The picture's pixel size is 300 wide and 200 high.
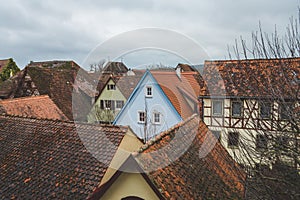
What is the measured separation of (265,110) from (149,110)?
34.1 ft

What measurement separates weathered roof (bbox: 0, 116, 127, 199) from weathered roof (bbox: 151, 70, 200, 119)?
882cm

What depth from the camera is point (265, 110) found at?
16.1 ft

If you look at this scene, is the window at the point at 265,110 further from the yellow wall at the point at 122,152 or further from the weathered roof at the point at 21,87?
the weathered roof at the point at 21,87

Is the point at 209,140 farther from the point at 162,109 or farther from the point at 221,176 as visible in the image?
the point at 162,109

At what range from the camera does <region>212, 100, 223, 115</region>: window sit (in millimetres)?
13120

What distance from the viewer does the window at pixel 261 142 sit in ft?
15.0

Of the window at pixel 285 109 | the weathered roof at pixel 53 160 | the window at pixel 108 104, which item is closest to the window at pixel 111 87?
the window at pixel 108 104

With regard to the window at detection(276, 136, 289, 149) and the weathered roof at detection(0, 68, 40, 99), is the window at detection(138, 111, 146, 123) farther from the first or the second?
the window at detection(276, 136, 289, 149)

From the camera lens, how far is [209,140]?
6.79m

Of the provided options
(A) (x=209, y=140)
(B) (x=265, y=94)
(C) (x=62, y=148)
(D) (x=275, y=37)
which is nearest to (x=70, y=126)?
(C) (x=62, y=148)

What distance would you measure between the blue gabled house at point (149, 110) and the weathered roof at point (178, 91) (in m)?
0.30

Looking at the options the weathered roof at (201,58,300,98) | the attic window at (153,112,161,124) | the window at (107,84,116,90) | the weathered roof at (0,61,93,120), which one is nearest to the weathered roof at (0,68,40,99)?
the weathered roof at (0,61,93,120)

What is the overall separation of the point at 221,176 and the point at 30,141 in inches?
166

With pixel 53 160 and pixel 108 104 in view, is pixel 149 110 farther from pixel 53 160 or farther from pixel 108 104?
pixel 53 160
